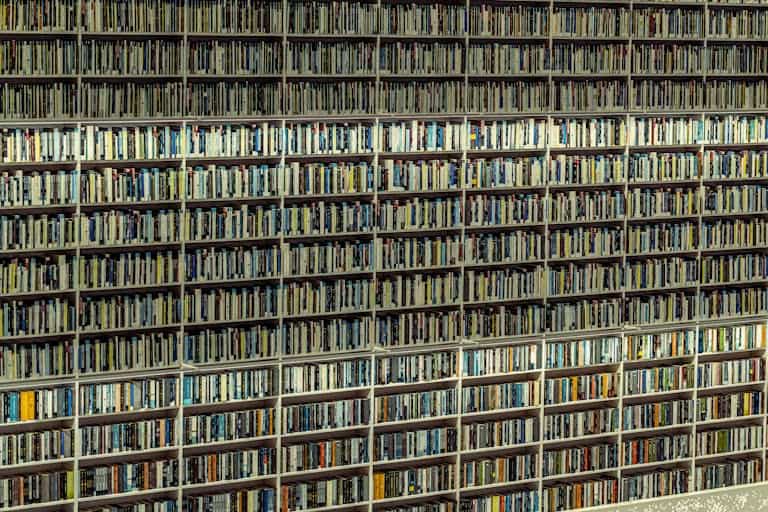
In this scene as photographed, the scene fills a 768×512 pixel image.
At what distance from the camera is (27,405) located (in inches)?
395

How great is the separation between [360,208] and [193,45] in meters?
1.54

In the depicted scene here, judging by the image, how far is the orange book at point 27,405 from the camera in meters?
10.0

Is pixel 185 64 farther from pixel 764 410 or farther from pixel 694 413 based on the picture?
pixel 764 410

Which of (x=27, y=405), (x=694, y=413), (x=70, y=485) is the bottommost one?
(x=70, y=485)

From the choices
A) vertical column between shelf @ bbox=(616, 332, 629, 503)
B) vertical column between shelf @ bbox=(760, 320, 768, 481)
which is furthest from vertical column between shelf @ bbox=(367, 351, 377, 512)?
vertical column between shelf @ bbox=(760, 320, 768, 481)

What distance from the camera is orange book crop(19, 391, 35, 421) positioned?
10.0 metres

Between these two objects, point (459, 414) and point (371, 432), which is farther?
point (459, 414)

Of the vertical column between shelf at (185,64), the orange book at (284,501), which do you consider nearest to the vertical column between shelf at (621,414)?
the orange book at (284,501)

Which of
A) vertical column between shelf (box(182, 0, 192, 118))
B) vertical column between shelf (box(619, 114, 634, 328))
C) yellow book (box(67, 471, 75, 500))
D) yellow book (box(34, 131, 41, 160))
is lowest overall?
yellow book (box(67, 471, 75, 500))

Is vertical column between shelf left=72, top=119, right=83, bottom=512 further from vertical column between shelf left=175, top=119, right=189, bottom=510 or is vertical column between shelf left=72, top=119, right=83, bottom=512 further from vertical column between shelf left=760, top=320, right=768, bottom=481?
vertical column between shelf left=760, top=320, right=768, bottom=481

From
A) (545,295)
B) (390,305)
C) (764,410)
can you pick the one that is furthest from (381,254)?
(764,410)

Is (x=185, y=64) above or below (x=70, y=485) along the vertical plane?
above

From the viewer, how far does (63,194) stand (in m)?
9.96

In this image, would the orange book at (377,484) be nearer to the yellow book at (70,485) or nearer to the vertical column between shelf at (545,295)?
the vertical column between shelf at (545,295)
